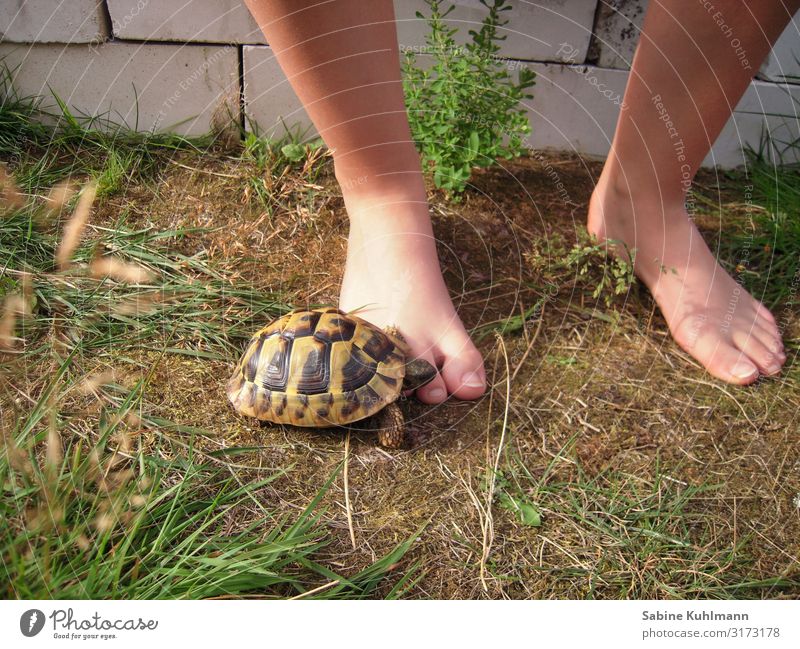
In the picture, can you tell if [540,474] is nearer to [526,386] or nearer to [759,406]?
[526,386]

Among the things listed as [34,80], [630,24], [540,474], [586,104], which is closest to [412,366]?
[540,474]

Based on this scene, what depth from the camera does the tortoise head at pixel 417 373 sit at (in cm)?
134

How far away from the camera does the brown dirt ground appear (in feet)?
3.78

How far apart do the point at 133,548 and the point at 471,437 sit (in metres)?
0.66

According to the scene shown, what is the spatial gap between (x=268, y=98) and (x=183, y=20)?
1.01ft

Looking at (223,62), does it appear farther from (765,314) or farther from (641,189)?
(765,314)

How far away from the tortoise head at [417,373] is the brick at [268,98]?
95 cm

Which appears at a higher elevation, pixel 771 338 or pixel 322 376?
pixel 322 376

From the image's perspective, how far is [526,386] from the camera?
146 centimetres

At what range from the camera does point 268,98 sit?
198 centimetres

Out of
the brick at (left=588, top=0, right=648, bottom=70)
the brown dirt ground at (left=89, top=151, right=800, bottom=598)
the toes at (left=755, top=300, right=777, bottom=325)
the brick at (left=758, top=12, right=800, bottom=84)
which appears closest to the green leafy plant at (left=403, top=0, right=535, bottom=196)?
the brown dirt ground at (left=89, top=151, right=800, bottom=598)

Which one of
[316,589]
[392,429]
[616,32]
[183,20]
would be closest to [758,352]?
[392,429]

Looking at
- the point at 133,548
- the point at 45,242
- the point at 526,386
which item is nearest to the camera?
the point at 133,548

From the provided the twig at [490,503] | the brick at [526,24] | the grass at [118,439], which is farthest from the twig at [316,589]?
the brick at [526,24]
